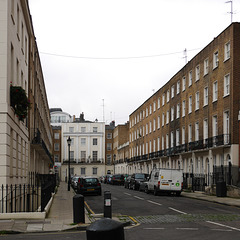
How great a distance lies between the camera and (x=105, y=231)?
4.98 m

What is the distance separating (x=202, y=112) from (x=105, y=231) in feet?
126

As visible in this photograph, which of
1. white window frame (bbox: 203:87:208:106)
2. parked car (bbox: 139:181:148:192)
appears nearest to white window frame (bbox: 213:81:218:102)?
white window frame (bbox: 203:87:208:106)

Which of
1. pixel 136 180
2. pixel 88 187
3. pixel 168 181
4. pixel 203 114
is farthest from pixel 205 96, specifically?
pixel 88 187

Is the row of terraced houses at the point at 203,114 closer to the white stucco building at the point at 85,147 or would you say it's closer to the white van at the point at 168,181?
the white van at the point at 168,181

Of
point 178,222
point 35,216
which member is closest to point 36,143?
point 35,216

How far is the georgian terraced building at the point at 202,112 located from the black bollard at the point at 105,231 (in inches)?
1160

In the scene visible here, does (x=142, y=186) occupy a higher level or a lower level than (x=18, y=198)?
lower

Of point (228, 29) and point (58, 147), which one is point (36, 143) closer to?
point (228, 29)

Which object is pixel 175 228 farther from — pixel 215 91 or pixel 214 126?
pixel 215 91

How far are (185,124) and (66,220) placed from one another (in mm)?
33926

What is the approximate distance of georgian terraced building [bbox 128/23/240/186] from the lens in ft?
116

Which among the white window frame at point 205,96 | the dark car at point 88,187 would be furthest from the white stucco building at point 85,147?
the dark car at point 88,187

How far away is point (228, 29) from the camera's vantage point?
119 ft

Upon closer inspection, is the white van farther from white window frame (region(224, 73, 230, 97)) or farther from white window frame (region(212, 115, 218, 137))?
white window frame (region(224, 73, 230, 97))
